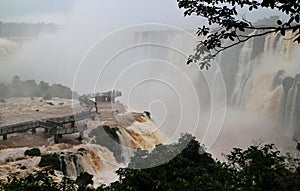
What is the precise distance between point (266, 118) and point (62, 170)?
748 centimetres

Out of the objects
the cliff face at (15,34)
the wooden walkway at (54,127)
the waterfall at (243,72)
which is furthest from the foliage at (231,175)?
the cliff face at (15,34)

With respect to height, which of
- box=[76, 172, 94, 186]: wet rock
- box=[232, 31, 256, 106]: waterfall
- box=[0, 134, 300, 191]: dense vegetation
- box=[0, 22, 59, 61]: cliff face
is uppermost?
box=[0, 22, 59, 61]: cliff face

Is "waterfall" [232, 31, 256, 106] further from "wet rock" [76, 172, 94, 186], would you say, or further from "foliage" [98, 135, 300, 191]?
"foliage" [98, 135, 300, 191]

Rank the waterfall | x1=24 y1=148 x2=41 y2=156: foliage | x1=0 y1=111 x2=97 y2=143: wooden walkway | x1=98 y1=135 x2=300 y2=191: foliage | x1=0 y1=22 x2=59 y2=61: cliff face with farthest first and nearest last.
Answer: x1=0 y1=22 x2=59 y2=61: cliff face < the waterfall < x1=0 y1=111 x2=97 y2=143: wooden walkway < x1=24 y1=148 x2=41 y2=156: foliage < x1=98 y1=135 x2=300 y2=191: foliage

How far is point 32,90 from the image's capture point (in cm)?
1497

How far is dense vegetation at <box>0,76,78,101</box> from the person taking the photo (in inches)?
556

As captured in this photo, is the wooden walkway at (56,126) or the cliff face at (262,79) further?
the cliff face at (262,79)

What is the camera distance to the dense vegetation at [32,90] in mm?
14125

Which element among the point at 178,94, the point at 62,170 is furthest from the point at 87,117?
the point at 178,94

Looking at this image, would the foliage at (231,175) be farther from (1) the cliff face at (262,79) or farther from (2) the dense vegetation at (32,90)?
(2) the dense vegetation at (32,90)

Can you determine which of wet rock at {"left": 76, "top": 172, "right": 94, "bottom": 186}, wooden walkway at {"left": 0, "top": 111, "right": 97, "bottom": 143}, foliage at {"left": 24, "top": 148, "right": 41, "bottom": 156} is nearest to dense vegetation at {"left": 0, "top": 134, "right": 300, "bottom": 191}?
wet rock at {"left": 76, "top": 172, "right": 94, "bottom": 186}

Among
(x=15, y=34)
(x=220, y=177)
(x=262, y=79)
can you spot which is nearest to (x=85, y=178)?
(x=220, y=177)

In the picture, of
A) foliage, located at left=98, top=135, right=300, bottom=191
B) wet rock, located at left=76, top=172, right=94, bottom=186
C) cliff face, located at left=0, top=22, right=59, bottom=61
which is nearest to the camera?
foliage, located at left=98, top=135, right=300, bottom=191

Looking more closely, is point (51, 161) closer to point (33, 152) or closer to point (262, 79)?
point (33, 152)
